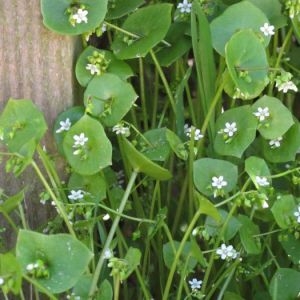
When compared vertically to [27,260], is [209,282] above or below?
below

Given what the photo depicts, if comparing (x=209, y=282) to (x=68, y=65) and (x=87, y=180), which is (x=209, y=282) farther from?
(x=68, y=65)

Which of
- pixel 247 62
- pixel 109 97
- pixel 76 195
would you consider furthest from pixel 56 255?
pixel 247 62

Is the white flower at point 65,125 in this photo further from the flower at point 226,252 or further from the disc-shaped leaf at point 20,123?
the flower at point 226,252

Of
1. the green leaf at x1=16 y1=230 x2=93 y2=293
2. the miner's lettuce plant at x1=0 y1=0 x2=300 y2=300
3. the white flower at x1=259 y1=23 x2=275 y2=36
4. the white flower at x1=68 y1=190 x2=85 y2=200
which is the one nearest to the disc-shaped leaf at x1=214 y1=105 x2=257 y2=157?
the miner's lettuce plant at x1=0 y1=0 x2=300 y2=300

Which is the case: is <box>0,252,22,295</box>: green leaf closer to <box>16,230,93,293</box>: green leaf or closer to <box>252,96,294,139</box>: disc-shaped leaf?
<box>16,230,93,293</box>: green leaf

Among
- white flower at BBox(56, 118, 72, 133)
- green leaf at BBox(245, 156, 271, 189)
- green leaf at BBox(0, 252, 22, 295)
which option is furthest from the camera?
white flower at BBox(56, 118, 72, 133)

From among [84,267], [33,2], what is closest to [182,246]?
[84,267]
